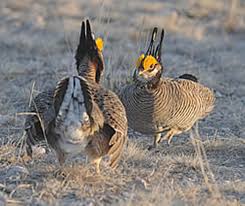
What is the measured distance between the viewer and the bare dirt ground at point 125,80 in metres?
4.64

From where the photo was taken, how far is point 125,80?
324 inches

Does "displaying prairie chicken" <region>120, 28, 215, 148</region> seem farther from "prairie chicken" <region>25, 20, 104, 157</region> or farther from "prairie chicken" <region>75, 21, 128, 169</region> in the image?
"prairie chicken" <region>75, 21, 128, 169</region>

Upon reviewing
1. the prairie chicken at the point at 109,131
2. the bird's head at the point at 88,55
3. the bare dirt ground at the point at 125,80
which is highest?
the bird's head at the point at 88,55

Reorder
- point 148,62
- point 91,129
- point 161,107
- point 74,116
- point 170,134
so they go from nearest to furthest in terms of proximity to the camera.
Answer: point 74,116 → point 91,129 → point 148,62 → point 161,107 → point 170,134

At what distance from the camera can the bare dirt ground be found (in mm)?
4641

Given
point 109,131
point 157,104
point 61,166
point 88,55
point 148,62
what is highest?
point 88,55

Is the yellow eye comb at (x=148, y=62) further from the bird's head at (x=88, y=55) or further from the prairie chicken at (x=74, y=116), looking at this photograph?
the prairie chicken at (x=74, y=116)

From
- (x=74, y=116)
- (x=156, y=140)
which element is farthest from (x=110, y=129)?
(x=156, y=140)

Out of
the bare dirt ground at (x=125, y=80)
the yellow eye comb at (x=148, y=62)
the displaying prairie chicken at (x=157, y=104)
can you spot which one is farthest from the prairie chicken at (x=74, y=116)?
the displaying prairie chicken at (x=157, y=104)

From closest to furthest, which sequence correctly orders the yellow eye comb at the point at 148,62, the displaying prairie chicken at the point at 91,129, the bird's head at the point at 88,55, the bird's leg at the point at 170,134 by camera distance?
the displaying prairie chicken at the point at 91,129, the bird's head at the point at 88,55, the yellow eye comb at the point at 148,62, the bird's leg at the point at 170,134

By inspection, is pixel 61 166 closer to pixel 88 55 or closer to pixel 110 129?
pixel 110 129

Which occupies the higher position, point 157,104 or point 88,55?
point 88,55

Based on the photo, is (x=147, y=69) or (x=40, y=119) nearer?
(x=40, y=119)

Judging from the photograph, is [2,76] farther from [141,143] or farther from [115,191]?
[115,191]
